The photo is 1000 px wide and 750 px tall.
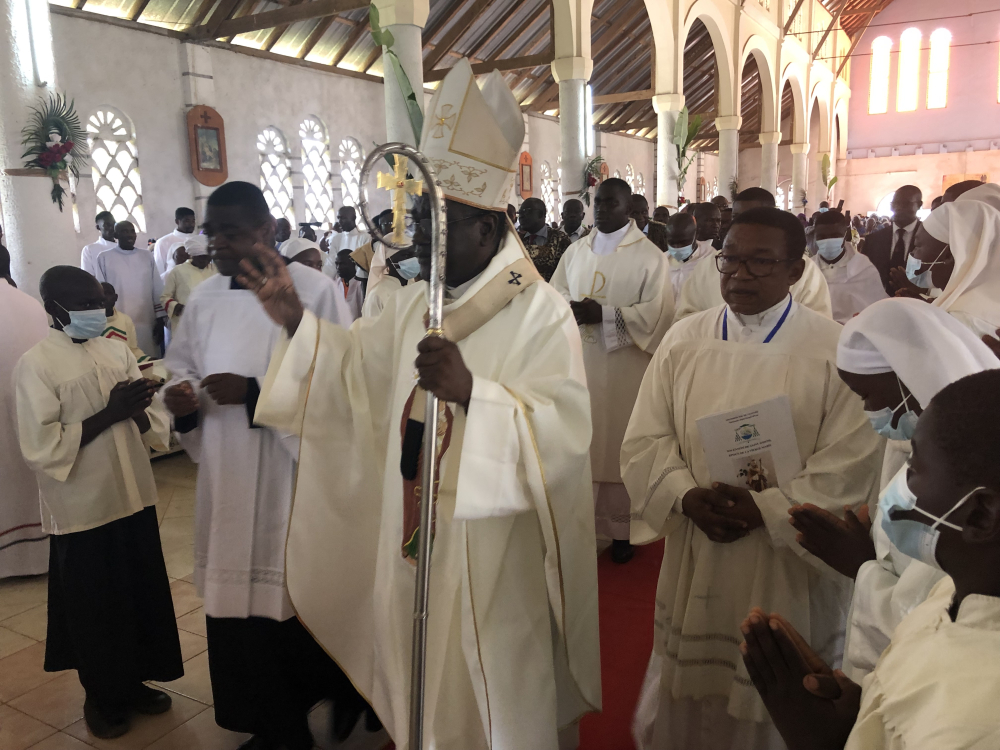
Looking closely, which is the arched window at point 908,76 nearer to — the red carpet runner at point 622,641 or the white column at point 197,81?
the white column at point 197,81

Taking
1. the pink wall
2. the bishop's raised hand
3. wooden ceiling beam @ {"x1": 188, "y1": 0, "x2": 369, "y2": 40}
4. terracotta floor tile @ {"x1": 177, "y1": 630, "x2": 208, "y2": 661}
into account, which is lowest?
terracotta floor tile @ {"x1": 177, "y1": 630, "x2": 208, "y2": 661}

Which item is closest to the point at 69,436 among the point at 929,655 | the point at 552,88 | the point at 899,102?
the point at 929,655

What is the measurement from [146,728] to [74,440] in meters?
1.10

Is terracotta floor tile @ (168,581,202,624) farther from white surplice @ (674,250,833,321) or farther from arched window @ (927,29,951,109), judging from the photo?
arched window @ (927,29,951,109)

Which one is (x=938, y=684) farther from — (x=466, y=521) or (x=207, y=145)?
(x=207, y=145)

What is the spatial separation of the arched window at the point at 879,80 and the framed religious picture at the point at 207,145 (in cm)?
2743

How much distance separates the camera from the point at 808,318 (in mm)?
2289

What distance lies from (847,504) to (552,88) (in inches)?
740

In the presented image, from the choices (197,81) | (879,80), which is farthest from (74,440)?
(879,80)

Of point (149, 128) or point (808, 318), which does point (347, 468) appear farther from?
point (149, 128)

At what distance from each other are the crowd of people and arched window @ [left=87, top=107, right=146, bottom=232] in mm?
8981

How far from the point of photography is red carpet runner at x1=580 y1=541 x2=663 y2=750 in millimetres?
2710

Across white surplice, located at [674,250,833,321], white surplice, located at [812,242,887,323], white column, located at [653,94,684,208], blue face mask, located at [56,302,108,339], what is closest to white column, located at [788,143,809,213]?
white column, located at [653,94,684,208]

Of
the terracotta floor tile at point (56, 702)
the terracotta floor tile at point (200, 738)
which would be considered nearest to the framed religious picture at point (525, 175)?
the terracotta floor tile at point (56, 702)
